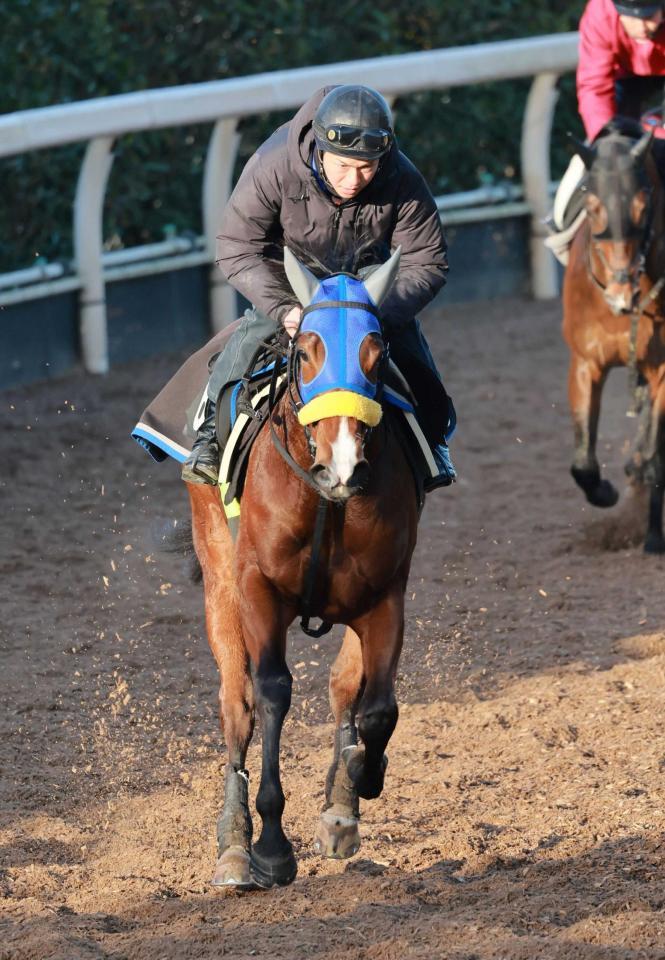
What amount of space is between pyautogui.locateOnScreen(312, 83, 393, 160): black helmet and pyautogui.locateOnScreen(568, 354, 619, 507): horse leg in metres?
3.61

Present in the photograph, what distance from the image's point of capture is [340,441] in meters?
4.28

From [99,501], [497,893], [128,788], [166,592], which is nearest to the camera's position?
[497,893]

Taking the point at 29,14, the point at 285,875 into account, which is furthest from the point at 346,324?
the point at 29,14

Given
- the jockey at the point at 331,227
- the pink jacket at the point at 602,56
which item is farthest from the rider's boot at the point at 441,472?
the pink jacket at the point at 602,56

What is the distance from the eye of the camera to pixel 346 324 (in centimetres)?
440

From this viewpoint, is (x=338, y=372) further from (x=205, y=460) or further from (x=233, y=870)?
(x=233, y=870)

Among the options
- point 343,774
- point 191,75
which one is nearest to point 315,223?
point 343,774

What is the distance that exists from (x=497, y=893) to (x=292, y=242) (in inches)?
77.3

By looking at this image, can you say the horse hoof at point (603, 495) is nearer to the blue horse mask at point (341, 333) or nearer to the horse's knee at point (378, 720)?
the horse's knee at point (378, 720)

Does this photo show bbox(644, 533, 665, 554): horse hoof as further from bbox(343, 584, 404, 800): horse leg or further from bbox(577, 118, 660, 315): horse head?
Result: bbox(343, 584, 404, 800): horse leg

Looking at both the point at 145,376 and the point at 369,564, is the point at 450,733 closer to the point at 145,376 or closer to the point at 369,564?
the point at 369,564

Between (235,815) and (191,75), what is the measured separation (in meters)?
8.14

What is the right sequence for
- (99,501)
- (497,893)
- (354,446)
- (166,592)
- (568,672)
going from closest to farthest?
(354,446) < (497,893) < (568,672) < (166,592) < (99,501)

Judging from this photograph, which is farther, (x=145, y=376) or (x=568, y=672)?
(x=145, y=376)
